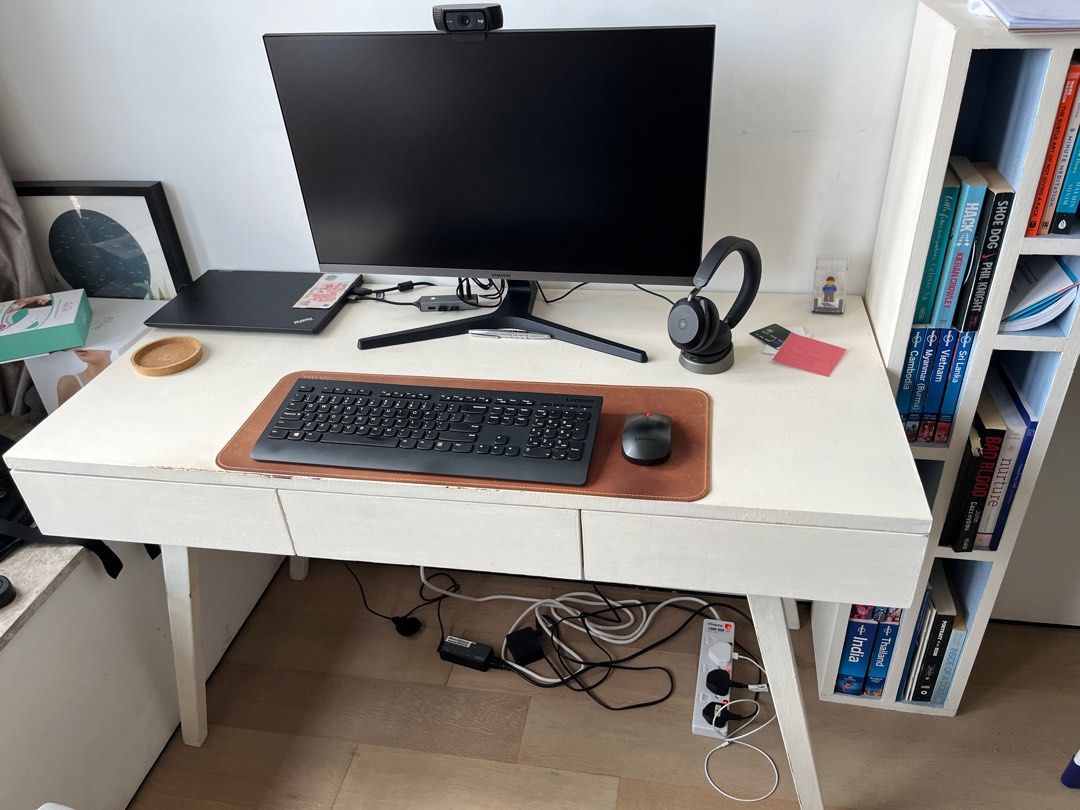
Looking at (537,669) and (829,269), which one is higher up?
(829,269)

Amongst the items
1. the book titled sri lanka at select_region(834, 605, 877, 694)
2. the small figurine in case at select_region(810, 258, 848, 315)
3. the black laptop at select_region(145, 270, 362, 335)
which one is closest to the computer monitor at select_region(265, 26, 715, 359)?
the black laptop at select_region(145, 270, 362, 335)

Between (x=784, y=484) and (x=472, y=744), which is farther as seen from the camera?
(x=472, y=744)

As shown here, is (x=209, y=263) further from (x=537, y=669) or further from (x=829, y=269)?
(x=829, y=269)

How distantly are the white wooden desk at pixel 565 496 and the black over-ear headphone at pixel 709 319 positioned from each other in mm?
31

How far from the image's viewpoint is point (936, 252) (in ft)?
3.82

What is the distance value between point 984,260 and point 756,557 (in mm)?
525

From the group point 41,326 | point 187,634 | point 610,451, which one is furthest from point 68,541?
point 610,451

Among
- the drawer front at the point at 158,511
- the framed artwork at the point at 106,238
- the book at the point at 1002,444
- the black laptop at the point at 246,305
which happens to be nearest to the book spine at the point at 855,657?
the book at the point at 1002,444

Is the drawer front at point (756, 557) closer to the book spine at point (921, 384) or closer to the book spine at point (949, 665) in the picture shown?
the book spine at point (921, 384)

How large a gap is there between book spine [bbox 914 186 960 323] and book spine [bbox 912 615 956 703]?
0.60 meters

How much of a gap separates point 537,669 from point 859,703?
645 millimetres

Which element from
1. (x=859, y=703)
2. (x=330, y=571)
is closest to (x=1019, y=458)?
(x=859, y=703)

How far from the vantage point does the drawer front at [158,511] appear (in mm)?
1190

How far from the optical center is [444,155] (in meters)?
1.29
